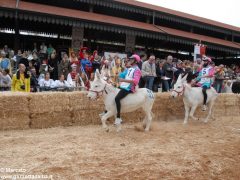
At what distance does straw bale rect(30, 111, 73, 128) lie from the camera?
998 cm

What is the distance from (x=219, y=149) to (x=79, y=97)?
504 centimetres

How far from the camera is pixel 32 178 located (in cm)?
530

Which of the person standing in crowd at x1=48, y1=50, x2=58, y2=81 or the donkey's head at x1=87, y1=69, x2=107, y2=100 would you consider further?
the person standing in crowd at x1=48, y1=50, x2=58, y2=81

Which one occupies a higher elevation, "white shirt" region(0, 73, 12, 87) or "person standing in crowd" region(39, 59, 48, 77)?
"person standing in crowd" region(39, 59, 48, 77)

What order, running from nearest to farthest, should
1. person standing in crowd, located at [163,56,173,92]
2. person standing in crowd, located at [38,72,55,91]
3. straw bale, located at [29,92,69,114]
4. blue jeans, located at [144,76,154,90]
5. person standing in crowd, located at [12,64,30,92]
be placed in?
straw bale, located at [29,92,69,114], person standing in crowd, located at [12,64,30,92], person standing in crowd, located at [38,72,55,91], blue jeans, located at [144,76,154,90], person standing in crowd, located at [163,56,173,92]

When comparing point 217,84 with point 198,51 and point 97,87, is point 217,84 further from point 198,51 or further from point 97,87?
point 97,87

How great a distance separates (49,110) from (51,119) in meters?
0.32

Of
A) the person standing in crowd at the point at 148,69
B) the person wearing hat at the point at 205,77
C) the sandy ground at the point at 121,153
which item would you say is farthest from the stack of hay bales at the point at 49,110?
the person wearing hat at the point at 205,77

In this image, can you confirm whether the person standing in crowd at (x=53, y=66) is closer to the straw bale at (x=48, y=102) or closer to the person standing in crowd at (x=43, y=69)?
the person standing in crowd at (x=43, y=69)

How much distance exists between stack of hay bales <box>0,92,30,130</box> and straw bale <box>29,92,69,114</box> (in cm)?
22

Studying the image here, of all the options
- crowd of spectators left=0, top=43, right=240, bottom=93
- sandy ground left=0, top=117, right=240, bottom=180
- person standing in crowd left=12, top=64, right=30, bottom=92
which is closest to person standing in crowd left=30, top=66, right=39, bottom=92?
crowd of spectators left=0, top=43, right=240, bottom=93

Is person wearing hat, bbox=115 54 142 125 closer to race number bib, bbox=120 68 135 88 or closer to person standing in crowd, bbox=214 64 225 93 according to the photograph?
race number bib, bbox=120 68 135 88

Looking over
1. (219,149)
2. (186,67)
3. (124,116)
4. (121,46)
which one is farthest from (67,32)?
(219,149)

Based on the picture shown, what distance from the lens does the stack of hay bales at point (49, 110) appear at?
9922mm
